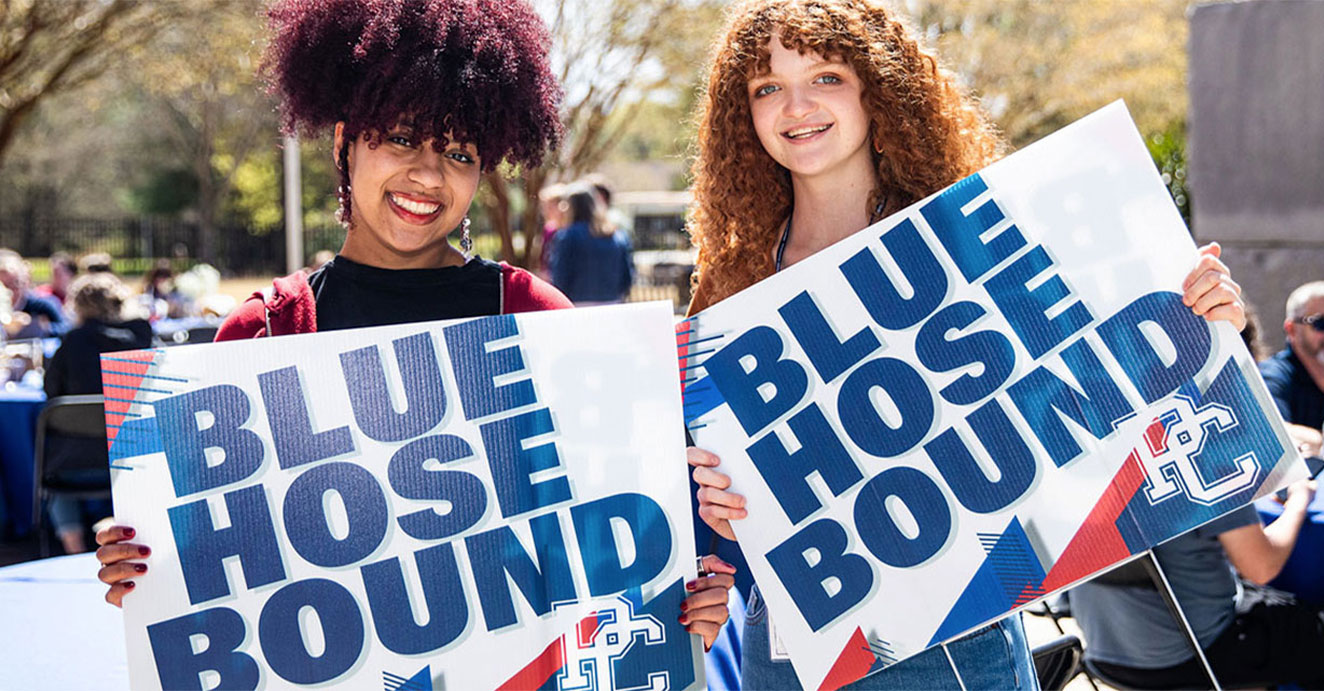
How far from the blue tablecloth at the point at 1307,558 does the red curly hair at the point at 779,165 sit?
1.67m

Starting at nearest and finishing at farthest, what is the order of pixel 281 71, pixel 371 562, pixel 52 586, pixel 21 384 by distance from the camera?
pixel 371 562 < pixel 281 71 < pixel 52 586 < pixel 21 384

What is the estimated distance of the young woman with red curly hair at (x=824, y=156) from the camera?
68.7 inches

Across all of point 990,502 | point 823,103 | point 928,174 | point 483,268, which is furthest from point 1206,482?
point 483,268

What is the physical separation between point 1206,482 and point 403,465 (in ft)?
3.85

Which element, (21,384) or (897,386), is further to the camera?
(21,384)

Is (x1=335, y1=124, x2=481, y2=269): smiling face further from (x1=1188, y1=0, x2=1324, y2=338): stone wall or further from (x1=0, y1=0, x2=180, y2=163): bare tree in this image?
(x1=0, y1=0, x2=180, y2=163): bare tree

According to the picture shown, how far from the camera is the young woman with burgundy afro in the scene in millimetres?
1843

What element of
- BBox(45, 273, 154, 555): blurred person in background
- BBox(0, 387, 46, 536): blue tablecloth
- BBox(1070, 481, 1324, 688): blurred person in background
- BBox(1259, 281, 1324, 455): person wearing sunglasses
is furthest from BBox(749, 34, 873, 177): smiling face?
BBox(0, 387, 46, 536): blue tablecloth

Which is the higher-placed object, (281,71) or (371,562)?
(281,71)

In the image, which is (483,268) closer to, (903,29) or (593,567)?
(593,567)

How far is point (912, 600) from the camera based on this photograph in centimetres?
172

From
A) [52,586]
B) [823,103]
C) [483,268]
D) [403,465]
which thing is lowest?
[52,586]

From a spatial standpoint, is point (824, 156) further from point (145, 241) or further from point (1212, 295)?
point (145, 241)

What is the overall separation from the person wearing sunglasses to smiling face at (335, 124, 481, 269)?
3.22 meters
